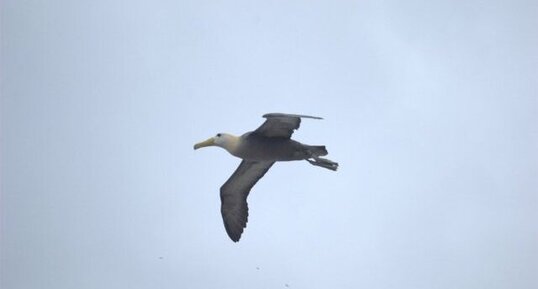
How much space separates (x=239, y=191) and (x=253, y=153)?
2.52m

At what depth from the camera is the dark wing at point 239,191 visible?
20234 millimetres

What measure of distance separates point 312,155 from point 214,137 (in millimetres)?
2985

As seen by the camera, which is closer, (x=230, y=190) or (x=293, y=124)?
(x=293, y=124)

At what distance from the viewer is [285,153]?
18.3 meters

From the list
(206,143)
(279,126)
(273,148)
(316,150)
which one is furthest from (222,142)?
(316,150)

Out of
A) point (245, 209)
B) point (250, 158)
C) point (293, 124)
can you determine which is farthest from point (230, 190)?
point (293, 124)

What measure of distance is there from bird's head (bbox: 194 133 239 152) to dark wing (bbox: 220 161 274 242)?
1225 millimetres

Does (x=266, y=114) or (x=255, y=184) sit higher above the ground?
(x=266, y=114)

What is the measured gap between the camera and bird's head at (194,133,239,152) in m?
18.8

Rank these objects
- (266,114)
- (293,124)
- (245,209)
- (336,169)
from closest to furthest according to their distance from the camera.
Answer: (266,114)
(293,124)
(336,169)
(245,209)

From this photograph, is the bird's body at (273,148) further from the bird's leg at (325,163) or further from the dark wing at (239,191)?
the dark wing at (239,191)

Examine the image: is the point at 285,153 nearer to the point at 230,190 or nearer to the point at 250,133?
the point at 250,133

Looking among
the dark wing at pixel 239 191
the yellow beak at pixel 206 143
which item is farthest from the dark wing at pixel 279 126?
the dark wing at pixel 239 191

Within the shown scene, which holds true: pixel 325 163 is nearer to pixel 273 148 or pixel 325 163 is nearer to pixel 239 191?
pixel 273 148
